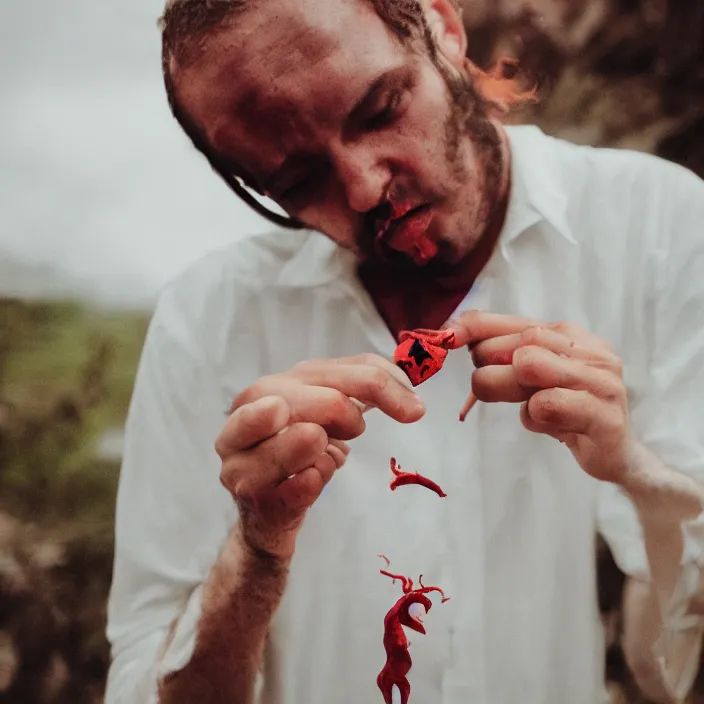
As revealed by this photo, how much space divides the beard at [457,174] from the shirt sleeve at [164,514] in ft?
0.84

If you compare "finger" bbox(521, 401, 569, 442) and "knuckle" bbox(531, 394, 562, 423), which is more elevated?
"knuckle" bbox(531, 394, 562, 423)

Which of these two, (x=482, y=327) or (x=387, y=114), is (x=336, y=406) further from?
(x=387, y=114)

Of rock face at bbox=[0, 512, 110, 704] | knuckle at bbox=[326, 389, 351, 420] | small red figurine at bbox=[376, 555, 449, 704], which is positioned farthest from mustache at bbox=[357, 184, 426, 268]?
rock face at bbox=[0, 512, 110, 704]

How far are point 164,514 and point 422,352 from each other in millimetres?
367

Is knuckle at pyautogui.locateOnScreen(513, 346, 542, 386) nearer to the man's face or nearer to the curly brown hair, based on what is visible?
the man's face

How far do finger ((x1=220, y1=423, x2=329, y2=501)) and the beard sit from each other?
24cm

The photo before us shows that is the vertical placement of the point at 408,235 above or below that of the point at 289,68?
below

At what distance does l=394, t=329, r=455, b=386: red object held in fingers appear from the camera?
80 centimetres

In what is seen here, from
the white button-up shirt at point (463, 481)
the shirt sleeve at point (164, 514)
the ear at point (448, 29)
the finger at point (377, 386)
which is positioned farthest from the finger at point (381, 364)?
the ear at point (448, 29)

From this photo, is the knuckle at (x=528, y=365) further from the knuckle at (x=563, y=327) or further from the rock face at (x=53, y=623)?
the rock face at (x=53, y=623)

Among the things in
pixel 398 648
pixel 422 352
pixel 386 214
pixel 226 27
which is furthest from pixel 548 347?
pixel 226 27

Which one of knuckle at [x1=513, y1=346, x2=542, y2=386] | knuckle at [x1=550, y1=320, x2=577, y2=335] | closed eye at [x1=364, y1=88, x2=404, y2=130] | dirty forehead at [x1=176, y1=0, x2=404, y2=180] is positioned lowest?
knuckle at [x1=550, y1=320, x2=577, y2=335]

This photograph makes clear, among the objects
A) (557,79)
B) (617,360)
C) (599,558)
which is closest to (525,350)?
(617,360)

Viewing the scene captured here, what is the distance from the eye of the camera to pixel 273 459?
77cm
